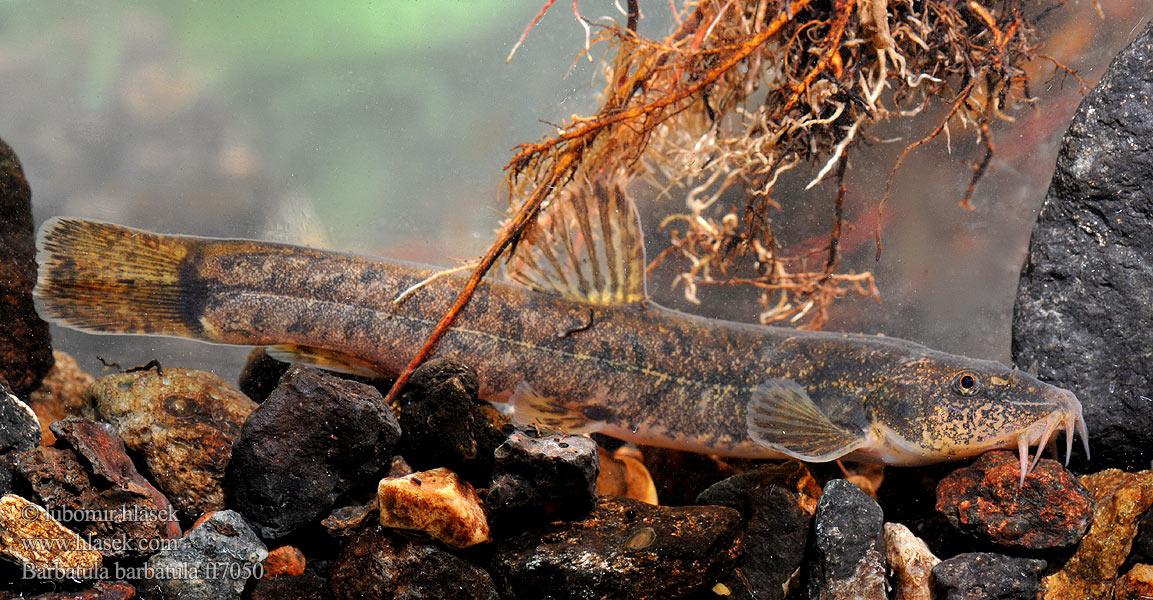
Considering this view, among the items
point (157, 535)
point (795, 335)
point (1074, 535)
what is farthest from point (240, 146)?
point (1074, 535)

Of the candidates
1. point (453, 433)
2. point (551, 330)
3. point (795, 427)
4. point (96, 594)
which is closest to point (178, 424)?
point (96, 594)

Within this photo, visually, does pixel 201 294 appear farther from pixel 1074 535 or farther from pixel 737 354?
pixel 1074 535

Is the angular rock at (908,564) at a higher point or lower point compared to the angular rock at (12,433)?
lower

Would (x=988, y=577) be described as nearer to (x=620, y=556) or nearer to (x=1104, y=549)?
(x=1104, y=549)

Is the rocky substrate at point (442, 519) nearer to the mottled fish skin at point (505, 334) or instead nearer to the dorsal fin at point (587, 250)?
the mottled fish skin at point (505, 334)

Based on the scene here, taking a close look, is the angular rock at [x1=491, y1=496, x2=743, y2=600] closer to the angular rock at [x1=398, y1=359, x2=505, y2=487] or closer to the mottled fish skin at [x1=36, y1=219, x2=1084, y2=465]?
the angular rock at [x1=398, y1=359, x2=505, y2=487]

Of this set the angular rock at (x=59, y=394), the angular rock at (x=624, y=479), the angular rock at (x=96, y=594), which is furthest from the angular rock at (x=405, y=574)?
the angular rock at (x=59, y=394)
